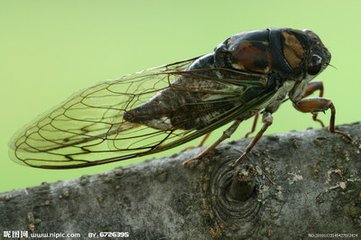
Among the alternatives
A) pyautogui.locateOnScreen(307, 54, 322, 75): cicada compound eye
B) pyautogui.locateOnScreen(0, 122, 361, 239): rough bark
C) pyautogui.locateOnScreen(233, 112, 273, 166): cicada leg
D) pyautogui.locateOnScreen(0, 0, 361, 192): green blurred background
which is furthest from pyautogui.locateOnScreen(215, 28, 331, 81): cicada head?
pyautogui.locateOnScreen(0, 0, 361, 192): green blurred background

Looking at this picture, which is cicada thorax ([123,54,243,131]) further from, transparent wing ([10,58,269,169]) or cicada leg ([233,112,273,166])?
cicada leg ([233,112,273,166])

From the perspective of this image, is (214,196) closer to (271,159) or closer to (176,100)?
(271,159)

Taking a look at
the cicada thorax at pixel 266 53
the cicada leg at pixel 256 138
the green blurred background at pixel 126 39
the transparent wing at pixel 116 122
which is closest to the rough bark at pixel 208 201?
the cicada leg at pixel 256 138

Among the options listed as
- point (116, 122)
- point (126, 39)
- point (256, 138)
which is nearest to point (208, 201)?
point (256, 138)

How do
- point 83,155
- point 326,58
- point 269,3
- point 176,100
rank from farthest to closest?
point 269,3 < point 326,58 < point 176,100 < point 83,155

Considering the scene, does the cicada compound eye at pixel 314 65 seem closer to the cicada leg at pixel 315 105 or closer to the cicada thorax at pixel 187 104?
the cicada leg at pixel 315 105

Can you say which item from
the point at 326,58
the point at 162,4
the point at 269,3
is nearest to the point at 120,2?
the point at 162,4
